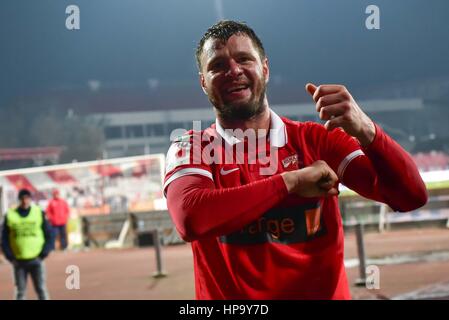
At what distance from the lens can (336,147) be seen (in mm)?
1387

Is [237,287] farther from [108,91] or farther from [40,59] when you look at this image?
[40,59]

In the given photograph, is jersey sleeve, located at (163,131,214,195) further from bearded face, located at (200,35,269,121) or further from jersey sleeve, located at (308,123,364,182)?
jersey sleeve, located at (308,123,364,182)

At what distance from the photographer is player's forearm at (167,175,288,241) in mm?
1243

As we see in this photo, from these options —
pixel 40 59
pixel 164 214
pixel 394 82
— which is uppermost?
pixel 40 59

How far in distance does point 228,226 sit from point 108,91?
19013 millimetres

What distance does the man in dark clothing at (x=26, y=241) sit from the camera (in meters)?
5.48

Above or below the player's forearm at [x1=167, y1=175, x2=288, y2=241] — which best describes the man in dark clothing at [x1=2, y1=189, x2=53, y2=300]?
below

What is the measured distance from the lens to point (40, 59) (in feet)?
74.6

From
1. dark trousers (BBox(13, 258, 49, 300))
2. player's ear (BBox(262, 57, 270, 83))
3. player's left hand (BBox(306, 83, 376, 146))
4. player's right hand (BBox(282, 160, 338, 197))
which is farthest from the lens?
dark trousers (BBox(13, 258, 49, 300))

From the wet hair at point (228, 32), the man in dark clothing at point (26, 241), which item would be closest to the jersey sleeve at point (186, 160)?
the wet hair at point (228, 32)

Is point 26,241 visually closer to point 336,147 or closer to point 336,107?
point 336,147

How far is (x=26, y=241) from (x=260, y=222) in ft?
15.6

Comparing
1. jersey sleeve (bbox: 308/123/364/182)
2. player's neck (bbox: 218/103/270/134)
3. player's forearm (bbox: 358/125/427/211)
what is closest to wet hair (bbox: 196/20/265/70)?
player's neck (bbox: 218/103/270/134)
